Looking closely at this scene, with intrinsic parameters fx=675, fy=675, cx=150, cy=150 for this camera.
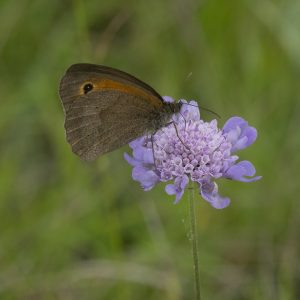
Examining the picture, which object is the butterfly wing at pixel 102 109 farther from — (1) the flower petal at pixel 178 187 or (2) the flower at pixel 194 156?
(1) the flower petal at pixel 178 187

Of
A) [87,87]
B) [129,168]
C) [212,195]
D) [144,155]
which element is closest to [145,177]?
[144,155]

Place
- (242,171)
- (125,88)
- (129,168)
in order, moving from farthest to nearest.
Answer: (129,168) < (125,88) < (242,171)

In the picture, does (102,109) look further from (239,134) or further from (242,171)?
(242,171)

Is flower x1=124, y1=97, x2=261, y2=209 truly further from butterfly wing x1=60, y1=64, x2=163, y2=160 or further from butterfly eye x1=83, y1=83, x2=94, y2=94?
butterfly eye x1=83, y1=83, x2=94, y2=94

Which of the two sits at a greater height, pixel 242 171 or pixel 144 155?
pixel 144 155

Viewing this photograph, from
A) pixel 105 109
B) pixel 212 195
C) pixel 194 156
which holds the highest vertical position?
pixel 105 109

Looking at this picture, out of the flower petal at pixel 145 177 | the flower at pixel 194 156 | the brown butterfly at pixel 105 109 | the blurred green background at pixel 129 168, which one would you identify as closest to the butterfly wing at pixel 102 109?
the brown butterfly at pixel 105 109
